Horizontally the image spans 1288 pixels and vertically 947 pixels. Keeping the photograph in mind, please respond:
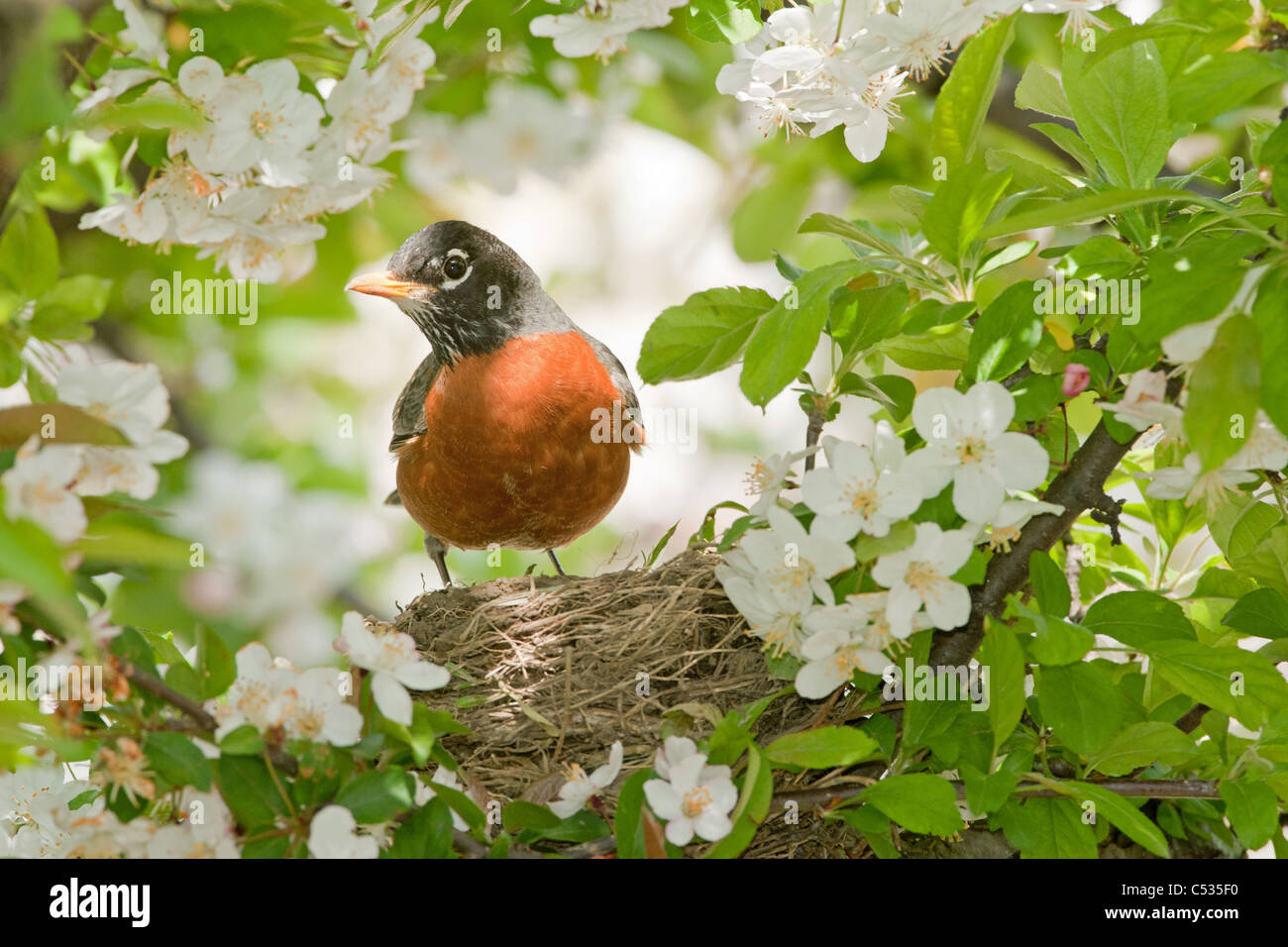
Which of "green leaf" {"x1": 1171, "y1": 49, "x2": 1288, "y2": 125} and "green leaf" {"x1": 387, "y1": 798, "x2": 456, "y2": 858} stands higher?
"green leaf" {"x1": 1171, "y1": 49, "x2": 1288, "y2": 125}

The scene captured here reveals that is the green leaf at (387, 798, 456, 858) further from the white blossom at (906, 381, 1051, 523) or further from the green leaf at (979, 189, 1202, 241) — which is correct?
the green leaf at (979, 189, 1202, 241)

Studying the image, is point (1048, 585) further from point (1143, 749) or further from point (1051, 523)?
point (1143, 749)

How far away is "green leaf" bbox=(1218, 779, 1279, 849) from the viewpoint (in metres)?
1.43

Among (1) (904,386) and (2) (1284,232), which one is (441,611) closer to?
(1) (904,386)

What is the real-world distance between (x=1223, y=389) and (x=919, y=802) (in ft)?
2.00

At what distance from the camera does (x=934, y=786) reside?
1399 mm

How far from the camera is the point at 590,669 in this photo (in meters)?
2.17

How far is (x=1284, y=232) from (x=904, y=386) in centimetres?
49

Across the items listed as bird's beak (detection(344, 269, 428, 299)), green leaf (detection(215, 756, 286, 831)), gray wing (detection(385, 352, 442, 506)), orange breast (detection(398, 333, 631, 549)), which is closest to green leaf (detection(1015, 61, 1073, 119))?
green leaf (detection(215, 756, 286, 831))

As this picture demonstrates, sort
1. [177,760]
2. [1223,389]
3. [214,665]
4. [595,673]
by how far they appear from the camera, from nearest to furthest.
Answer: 1. [1223,389]
2. [177,760]
3. [214,665]
4. [595,673]

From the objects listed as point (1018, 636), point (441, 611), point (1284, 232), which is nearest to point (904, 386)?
point (1018, 636)

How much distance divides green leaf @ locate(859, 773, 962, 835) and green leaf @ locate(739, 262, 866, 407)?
50cm

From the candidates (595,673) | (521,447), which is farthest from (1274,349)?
(521,447)

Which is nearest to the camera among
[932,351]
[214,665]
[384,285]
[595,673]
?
[214,665]
